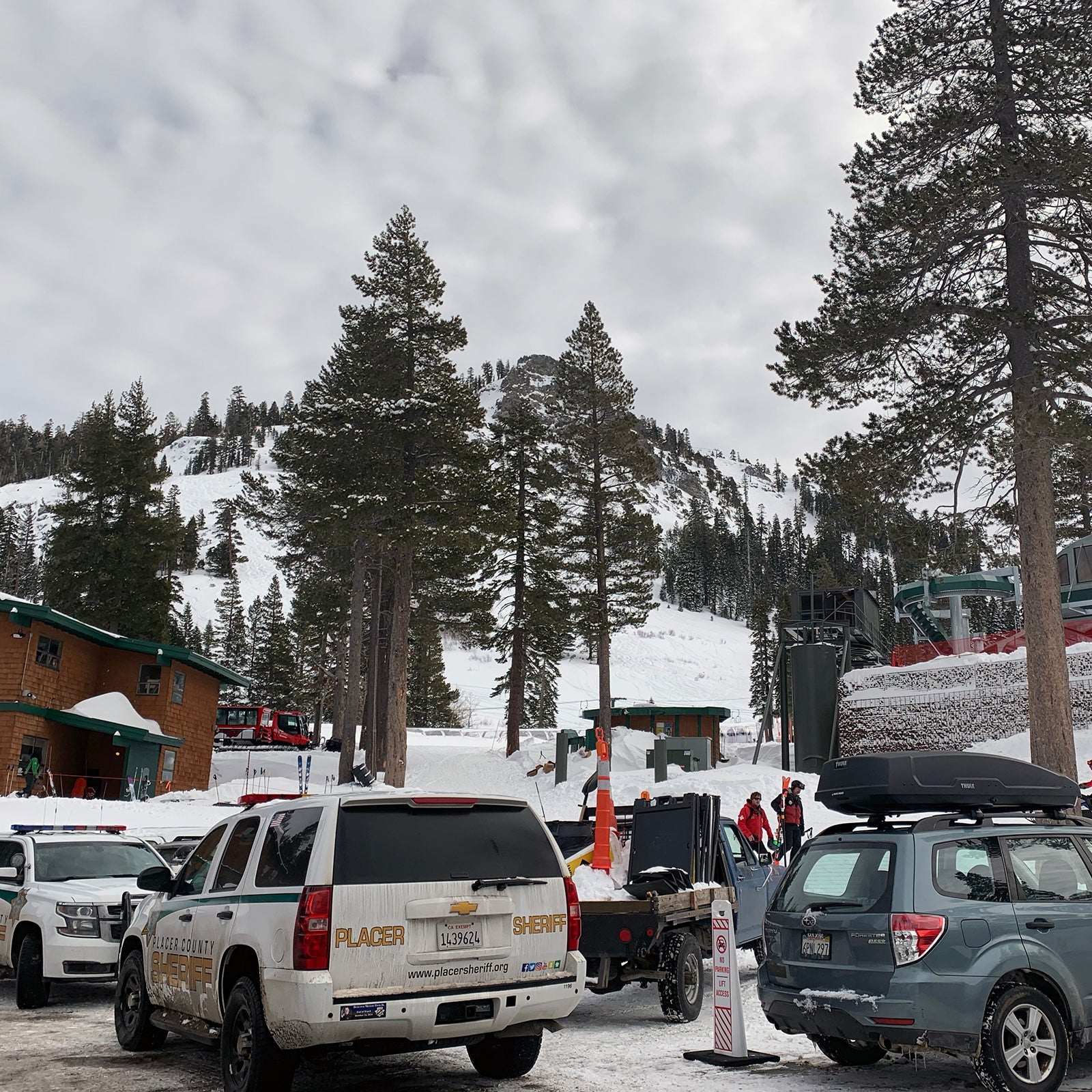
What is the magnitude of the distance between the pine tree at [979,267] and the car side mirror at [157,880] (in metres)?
14.5

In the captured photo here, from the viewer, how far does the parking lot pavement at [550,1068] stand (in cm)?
671

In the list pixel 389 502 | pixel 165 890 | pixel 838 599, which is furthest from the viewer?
pixel 838 599

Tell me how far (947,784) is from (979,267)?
14.9 meters

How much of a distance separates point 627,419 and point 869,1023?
128ft

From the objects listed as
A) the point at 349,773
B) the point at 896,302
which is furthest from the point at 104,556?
the point at 896,302

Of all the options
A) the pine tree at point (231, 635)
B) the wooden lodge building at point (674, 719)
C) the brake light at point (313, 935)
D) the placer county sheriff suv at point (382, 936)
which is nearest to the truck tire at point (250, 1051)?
the placer county sheriff suv at point (382, 936)

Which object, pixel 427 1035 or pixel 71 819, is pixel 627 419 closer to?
pixel 71 819

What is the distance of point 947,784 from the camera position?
727 cm

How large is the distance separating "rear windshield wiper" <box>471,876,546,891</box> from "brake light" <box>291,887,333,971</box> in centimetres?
89

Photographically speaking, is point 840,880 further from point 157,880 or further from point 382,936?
point 157,880

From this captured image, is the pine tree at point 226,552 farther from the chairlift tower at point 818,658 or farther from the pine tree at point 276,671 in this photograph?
the chairlift tower at point 818,658

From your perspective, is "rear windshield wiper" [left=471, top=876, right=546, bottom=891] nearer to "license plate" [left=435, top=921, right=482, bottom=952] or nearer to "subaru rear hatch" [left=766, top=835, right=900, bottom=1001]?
"license plate" [left=435, top=921, right=482, bottom=952]

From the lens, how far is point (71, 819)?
26094 millimetres

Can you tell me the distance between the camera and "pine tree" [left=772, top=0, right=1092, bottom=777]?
17.5 metres
